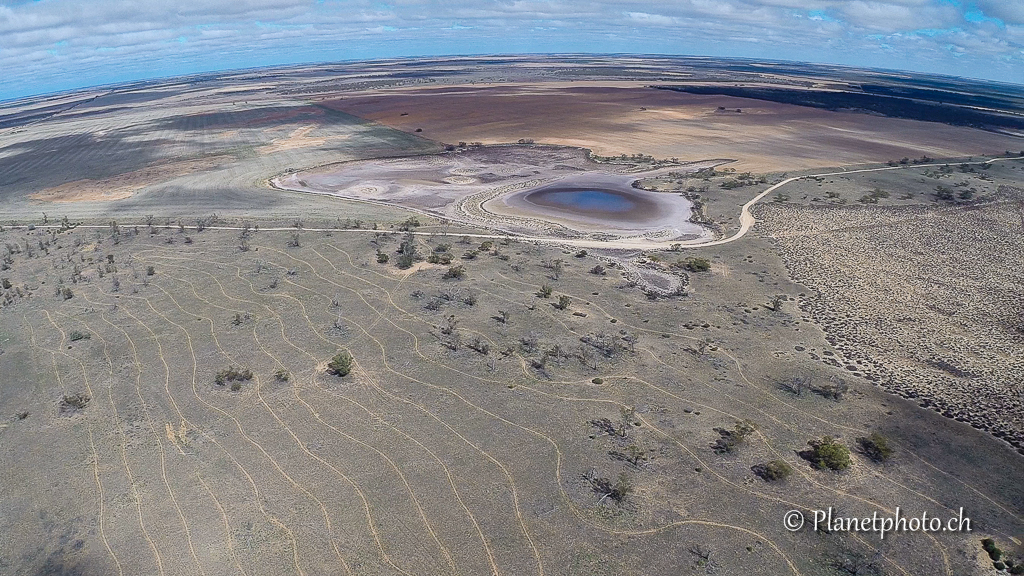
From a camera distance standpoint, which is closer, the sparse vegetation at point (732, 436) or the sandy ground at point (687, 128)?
the sparse vegetation at point (732, 436)

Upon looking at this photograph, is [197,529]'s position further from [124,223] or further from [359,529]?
[124,223]

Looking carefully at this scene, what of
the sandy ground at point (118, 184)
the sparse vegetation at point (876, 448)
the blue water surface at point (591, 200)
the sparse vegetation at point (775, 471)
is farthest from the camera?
the sandy ground at point (118, 184)

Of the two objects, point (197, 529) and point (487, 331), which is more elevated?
point (487, 331)

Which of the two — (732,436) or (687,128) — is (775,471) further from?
(687,128)

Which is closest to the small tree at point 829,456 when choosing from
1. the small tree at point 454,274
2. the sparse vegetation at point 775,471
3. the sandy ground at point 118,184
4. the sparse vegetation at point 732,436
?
the sparse vegetation at point 775,471

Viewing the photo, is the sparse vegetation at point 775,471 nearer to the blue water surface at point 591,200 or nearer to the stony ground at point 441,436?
the stony ground at point 441,436

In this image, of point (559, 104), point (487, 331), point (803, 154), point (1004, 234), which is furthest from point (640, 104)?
point (487, 331)

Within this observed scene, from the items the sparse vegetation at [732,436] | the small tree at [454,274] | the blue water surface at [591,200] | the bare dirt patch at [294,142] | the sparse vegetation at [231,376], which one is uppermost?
the bare dirt patch at [294,142]
